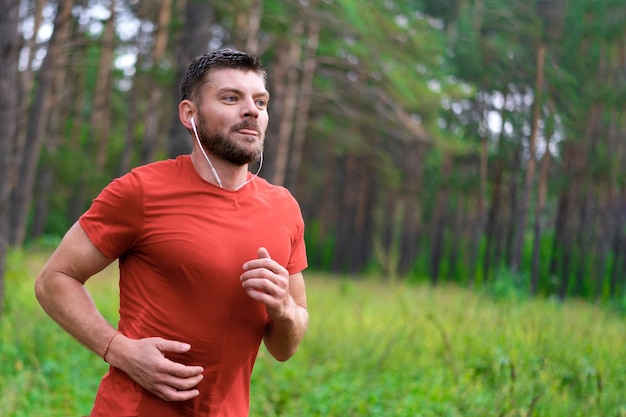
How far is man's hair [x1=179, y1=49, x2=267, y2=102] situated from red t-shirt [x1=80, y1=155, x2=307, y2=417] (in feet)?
0.89

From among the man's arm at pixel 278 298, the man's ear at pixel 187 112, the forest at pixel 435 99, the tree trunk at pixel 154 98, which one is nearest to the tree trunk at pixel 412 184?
the forest at pixel 435 99

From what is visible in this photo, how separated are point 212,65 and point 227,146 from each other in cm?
25

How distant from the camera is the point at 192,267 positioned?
196 cm

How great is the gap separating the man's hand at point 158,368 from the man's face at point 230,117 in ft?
1.88

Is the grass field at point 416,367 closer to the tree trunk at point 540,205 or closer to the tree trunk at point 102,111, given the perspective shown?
the tree trunk at point 540,205

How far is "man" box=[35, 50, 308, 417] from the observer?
1963 millimetres

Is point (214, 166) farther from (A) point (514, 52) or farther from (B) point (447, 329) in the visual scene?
(A) point (514, 52)

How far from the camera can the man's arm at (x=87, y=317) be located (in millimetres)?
1918

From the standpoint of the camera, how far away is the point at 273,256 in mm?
2070

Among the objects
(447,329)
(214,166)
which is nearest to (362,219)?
(447,329)

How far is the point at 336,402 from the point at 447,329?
87.6 inches

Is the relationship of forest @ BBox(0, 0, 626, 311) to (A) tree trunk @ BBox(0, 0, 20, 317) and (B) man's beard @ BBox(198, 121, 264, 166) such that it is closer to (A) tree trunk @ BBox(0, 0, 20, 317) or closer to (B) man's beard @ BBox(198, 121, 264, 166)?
(A) tree trunk @ BBox(0, 0, 20, 317)

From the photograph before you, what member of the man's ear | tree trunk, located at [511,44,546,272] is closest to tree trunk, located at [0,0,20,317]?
the man's ear

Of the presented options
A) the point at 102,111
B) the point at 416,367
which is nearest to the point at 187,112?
the point at 416,367
